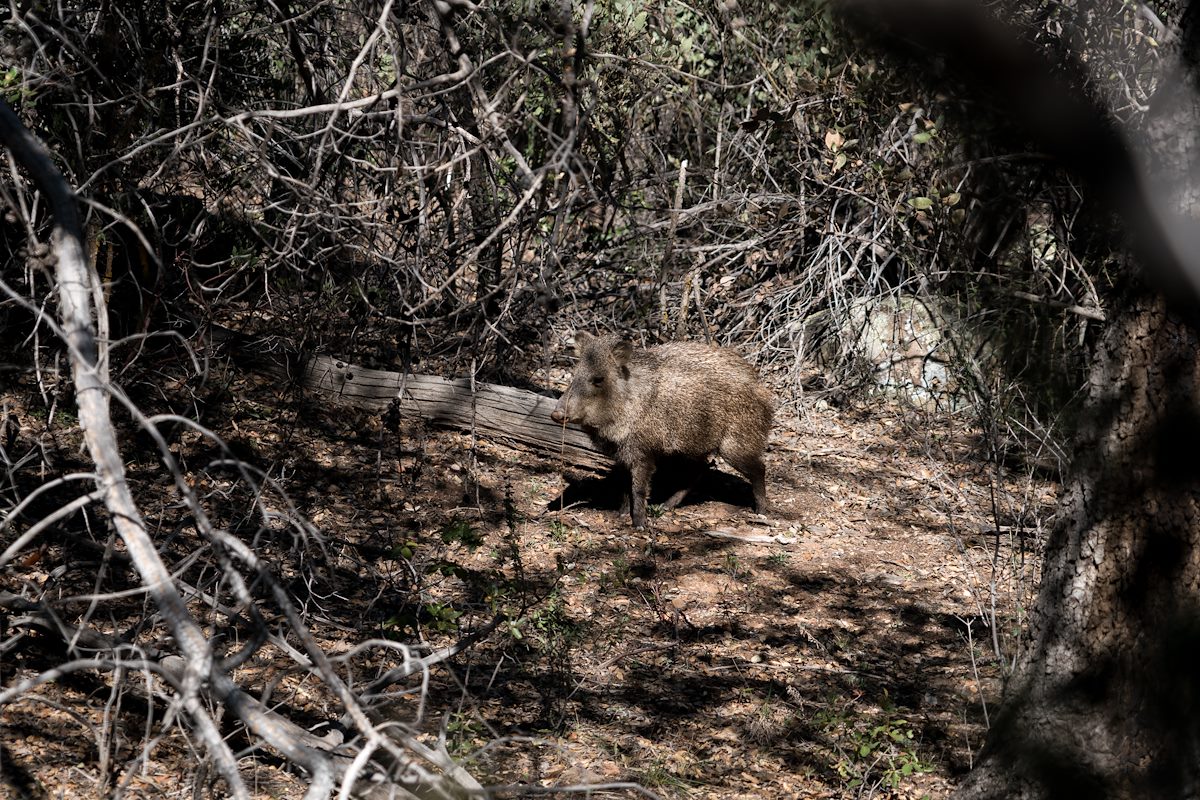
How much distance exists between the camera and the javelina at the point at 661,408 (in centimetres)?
684

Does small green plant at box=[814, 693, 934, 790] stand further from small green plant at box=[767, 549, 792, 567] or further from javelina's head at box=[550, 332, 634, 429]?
javelina's head at box=[550, 332, 634, 429]

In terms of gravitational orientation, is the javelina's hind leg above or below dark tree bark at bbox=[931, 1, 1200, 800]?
below

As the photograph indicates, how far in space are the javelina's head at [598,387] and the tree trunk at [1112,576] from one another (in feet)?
11.3

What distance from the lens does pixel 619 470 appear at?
288 inches

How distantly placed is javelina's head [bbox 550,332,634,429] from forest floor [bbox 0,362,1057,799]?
0.66 m

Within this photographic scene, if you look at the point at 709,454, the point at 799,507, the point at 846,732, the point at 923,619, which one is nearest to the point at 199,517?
the point at 846,732

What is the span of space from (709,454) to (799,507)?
79 cm

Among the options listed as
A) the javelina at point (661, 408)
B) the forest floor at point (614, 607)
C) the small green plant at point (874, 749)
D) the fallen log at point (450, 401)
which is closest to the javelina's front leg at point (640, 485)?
the javelina at point (661, 408)

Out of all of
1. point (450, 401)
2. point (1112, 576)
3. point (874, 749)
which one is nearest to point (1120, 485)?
point (1112, 576)

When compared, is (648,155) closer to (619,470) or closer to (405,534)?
(619,470)

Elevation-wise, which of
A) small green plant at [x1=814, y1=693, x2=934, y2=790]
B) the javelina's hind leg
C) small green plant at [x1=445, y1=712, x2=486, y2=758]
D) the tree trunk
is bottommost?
small green plant at [x1=445, y1=712, x2=486, y2=758]

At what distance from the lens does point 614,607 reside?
5.95 m

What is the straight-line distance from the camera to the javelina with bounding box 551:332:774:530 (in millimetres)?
6836

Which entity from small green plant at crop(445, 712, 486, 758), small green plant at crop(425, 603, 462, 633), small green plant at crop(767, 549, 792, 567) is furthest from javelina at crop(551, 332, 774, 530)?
small green plant at crop(445, 712, 486, 758)
